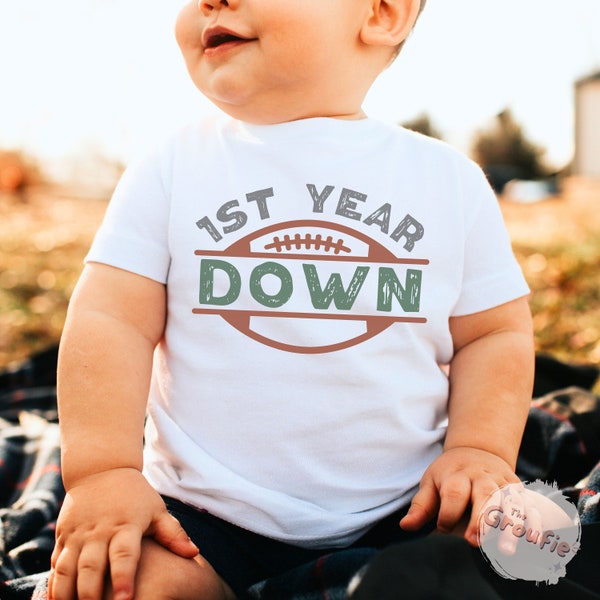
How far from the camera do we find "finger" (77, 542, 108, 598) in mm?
965

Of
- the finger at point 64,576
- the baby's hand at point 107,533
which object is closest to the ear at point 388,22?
the baby's hand at point 107,533

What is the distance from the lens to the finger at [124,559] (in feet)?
3.13

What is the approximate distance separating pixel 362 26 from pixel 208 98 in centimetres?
29

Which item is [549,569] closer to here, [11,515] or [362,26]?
[362,26]

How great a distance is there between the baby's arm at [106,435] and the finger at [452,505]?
13.9 inches

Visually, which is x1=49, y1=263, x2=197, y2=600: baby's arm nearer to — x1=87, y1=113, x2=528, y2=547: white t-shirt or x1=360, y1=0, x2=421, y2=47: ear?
x1=87, y1=113, x2=528, y2=547: white t-shirt

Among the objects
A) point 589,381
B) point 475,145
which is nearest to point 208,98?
point 589,381

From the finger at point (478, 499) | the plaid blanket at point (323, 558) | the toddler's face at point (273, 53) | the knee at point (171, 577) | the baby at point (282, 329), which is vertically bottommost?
the plaid blanket at point (323, 558)

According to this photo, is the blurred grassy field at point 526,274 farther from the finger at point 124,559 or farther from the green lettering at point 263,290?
the finger at point 124,559

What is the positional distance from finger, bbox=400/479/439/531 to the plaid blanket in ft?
0.50

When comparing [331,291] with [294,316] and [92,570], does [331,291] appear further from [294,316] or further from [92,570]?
[92,570]

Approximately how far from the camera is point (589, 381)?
2203 millimetres

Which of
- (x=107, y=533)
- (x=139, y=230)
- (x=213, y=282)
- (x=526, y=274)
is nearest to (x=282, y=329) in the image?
(x=213, y=282)

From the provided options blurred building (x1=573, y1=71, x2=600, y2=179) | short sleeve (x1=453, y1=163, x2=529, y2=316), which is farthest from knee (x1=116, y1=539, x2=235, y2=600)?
blurred building (x1=573, y1=71, x2=600, y2=179)
